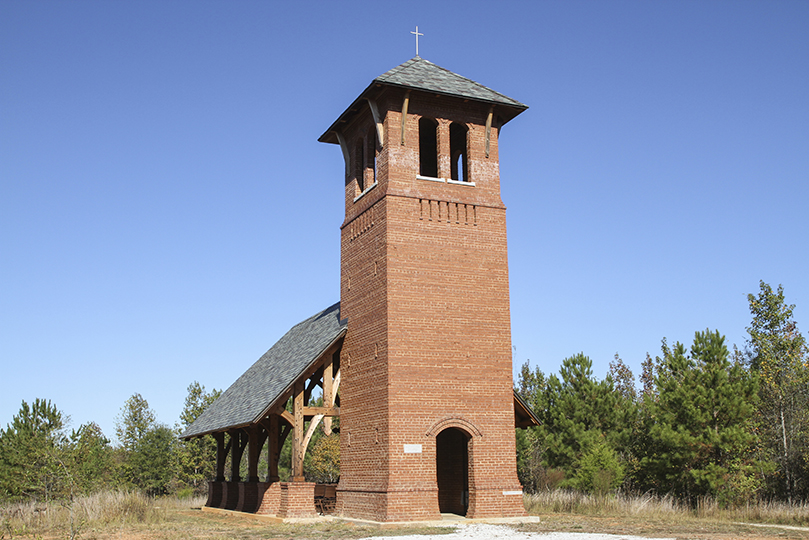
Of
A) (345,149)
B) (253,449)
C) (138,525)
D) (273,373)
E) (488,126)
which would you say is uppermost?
(345,149)

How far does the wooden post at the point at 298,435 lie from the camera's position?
21.2 metres

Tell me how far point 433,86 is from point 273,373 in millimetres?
11138

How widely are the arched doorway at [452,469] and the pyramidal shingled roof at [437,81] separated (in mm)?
10303

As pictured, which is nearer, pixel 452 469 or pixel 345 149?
pixel 452 469

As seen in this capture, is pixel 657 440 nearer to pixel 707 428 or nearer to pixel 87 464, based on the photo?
pixel 707 428

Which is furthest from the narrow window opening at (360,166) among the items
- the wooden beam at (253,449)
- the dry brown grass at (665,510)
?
the dry brown grass at (665,510)

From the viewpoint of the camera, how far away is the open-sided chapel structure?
20078 millimetres

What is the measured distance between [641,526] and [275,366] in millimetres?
13854

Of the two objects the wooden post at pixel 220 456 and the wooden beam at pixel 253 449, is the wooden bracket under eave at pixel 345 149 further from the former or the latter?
the wooden post at pixel 220 456

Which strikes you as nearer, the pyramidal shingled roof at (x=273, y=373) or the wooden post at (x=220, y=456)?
the pyramidal shingled roof at (x=273, y=373)

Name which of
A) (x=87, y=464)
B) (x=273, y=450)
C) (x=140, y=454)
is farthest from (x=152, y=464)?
(x=273, y=450)

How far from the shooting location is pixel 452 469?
77.3ft

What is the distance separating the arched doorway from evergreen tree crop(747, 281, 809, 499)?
45.3 feet

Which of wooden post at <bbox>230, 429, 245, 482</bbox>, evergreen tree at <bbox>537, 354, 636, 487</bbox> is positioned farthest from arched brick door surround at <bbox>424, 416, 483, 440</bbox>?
evergreen tree at <bbox>537, 354, 636, 487</bbox>
